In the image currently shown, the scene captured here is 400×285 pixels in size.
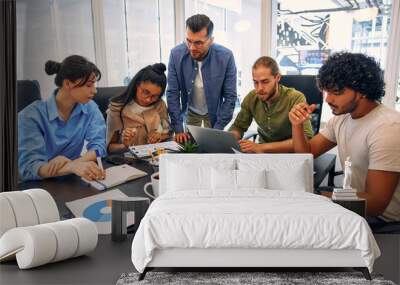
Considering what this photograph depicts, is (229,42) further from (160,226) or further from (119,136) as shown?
(160,226)

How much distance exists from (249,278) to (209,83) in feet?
5.68

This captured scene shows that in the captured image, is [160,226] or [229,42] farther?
[229,42]

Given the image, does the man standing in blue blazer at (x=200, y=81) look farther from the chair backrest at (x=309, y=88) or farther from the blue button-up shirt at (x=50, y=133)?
the blue button-up shirt at (x=50, y=133)

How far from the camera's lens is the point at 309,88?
2.86 metres

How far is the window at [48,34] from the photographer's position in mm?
2256

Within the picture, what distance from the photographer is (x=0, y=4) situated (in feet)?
6.93

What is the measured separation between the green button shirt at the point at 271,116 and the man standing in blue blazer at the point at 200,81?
0.11 meters

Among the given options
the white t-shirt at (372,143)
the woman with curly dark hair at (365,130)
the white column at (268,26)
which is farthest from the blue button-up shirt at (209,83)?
the white t-shirt at (372,143)

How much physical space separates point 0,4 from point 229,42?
1.43 meters

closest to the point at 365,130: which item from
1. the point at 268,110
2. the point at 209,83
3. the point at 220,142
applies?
the point at 220,142

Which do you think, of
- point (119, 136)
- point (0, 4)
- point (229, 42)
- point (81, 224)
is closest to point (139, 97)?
point (119, 136)

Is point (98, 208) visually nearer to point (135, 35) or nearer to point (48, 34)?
point (48, 34)

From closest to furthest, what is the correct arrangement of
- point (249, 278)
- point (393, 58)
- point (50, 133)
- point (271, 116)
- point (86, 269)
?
point (249, 278) < point (86, 269) < point (50, 133) < point (271, 116) < point (393, 58)

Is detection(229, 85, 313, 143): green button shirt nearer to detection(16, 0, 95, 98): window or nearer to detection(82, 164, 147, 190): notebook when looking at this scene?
detection(82, 164, 147, 190): notebook
